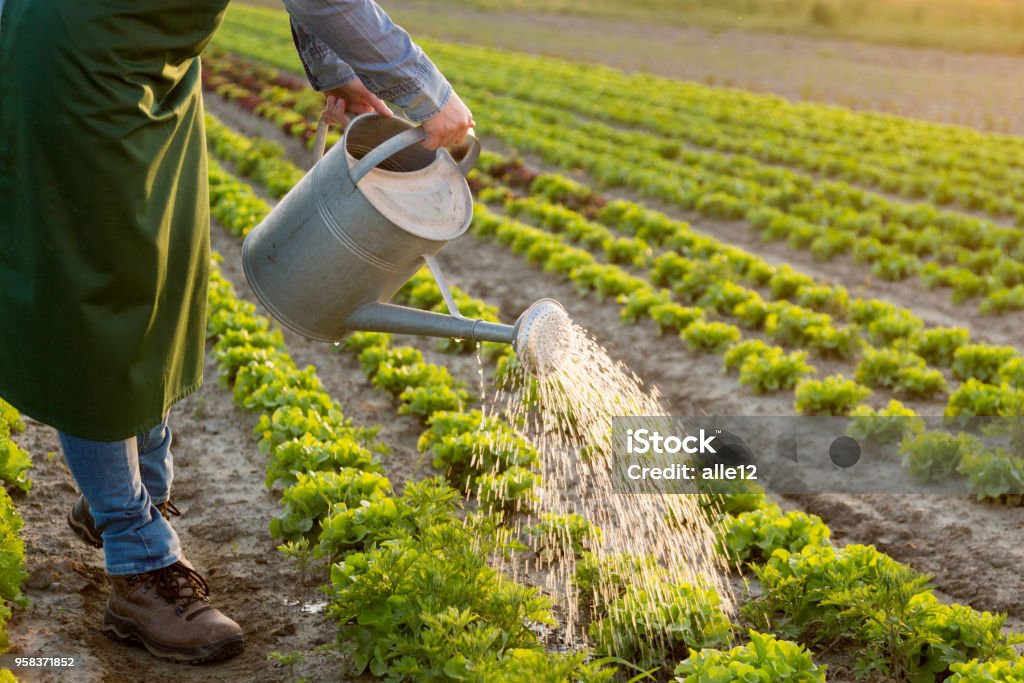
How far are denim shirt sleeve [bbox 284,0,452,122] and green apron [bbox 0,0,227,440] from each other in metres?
0.27

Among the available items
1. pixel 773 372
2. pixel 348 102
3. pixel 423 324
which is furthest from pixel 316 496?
pixel 773 372

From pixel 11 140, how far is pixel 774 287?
20.5ft

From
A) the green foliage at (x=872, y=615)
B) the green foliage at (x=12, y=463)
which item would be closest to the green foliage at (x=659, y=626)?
the green foliage at (x=872, y=615)

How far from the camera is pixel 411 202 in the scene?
119 inches

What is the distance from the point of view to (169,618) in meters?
3.18

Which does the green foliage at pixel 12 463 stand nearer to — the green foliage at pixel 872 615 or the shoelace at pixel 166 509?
the shoelace at pixel 166 509

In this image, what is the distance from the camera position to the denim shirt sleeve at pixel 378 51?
259cm

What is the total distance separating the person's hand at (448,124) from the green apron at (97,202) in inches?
23.7

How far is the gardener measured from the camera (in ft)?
8.34

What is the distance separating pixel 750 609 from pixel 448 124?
1.94 metres

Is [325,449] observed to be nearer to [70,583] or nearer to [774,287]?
A: [70,583]

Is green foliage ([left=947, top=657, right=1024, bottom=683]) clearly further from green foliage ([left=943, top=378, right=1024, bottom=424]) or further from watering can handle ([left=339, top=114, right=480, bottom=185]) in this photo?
green foliage ([left=943, top=378, right=1024, bottom=424])

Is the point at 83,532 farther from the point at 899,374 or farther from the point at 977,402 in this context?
the point at 899,374

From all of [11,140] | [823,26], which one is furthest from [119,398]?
[823,26]
